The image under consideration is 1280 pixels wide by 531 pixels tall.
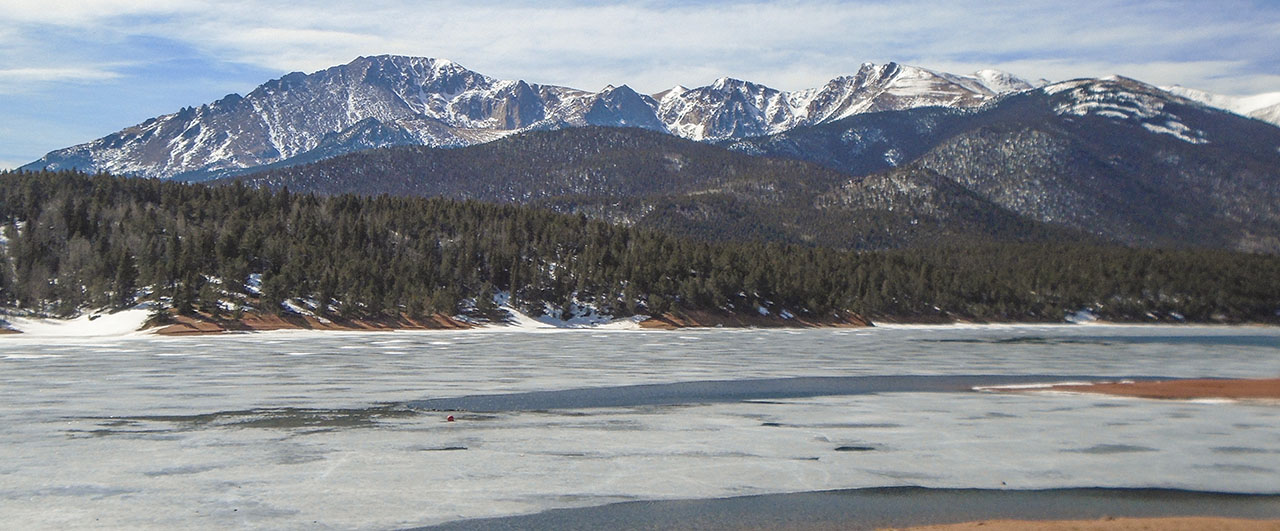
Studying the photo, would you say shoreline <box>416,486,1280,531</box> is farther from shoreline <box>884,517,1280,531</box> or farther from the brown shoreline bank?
the brown shoreline bank

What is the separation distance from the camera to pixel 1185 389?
4681 cm

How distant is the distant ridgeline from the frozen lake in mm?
59559

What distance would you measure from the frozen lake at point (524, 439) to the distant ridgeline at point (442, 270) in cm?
5956

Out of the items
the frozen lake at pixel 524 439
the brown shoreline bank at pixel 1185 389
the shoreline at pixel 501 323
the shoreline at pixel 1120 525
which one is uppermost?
the shoreline at pixel 1120 525

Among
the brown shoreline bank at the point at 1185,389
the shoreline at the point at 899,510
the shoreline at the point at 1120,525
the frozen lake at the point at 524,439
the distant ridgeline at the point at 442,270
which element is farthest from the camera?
the distant ridgeline at the point at 442,270

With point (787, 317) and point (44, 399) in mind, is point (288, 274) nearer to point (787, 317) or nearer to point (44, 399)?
point (787, 317)

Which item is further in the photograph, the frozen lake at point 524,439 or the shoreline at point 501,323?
the shoreline at point 501,323

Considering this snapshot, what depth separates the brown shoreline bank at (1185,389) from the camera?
43.7 m

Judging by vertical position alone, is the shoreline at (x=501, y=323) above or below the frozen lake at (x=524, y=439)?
below

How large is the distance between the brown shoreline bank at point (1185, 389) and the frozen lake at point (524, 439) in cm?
318

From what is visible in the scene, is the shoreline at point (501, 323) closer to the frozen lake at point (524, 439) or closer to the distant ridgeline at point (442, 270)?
the distant ridgeline at point (442, 270)

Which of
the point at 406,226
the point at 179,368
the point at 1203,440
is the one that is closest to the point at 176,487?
the point at 1203,440

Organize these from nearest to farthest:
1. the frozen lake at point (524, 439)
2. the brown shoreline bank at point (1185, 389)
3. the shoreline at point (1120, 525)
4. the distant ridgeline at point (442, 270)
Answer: the shoreline at point (1120, 525) → the frozen lake at point (524, 439) → the brown shoreline bank at point (1185, 389) → the distant ridgeline at point (442, 270)

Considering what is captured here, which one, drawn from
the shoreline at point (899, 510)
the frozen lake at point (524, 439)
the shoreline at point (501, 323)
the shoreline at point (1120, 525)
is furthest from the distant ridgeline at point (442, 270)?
the shoreline at point (1120, 525)
